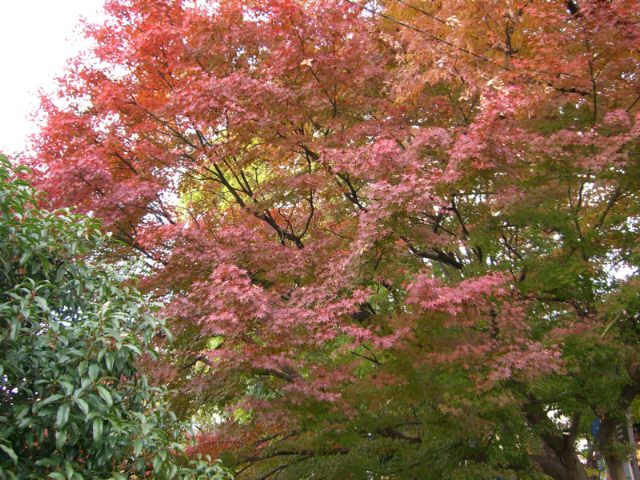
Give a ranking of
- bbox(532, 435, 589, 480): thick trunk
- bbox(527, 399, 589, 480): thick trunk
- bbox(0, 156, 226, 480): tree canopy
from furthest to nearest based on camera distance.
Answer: bbox(532, 435, 589, 480): thick trunk < bbox(527, 399, 589, 480): thick trunk < bbox(0, 156, 226, 480): tree canopy

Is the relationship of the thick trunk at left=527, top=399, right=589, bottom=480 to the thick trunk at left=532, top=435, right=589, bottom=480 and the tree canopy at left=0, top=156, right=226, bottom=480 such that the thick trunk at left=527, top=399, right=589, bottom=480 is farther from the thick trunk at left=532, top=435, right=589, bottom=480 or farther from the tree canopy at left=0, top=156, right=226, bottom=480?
the tree canopy at left=0, top=156, right=226, bottom=480

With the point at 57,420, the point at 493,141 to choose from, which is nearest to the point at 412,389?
the point at 493,141

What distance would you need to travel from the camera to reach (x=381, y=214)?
510 centimetres

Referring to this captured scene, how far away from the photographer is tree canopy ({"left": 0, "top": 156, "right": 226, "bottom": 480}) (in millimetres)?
2547

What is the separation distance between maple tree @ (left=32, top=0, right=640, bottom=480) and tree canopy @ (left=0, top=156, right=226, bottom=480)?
168cm

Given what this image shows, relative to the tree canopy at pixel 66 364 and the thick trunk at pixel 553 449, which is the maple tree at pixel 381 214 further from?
the tree canopy at pixel 66 364

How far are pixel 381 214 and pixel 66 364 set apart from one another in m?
Answer: 3.17

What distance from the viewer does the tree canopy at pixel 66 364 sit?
255cm

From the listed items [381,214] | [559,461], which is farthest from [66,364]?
[559,461]

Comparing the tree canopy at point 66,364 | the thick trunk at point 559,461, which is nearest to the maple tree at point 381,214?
the thick trunk at point 559,461

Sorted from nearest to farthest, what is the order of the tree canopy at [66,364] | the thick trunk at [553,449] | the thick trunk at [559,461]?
the tree canopy at [66,364], the thick trunk at [553,449], the thick trunk at [559,461]

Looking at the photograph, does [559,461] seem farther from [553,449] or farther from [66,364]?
[66,364]

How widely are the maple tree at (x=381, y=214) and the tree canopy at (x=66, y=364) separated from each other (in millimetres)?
1684

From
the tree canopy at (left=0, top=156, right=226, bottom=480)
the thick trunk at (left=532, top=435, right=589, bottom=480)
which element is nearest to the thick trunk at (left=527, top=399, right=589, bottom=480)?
the thick trunk at (left=532, top=435, right=589, bottom=480)
